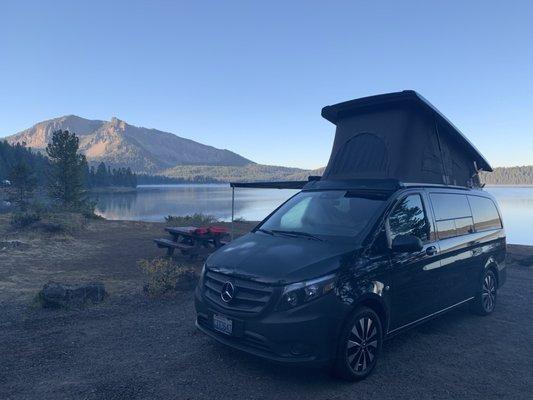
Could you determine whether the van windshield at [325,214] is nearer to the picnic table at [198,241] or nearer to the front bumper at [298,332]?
the front bumper at [298,332]

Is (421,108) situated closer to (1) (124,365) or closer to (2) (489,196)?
(2) (489,196)

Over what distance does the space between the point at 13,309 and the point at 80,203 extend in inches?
1033

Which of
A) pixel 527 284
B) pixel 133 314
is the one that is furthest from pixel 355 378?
pixel 527 284

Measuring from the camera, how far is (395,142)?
7.37 meters

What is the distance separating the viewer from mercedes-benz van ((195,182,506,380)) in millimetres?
4016

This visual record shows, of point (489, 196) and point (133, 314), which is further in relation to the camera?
point (489, 196)

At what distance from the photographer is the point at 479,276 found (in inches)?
259

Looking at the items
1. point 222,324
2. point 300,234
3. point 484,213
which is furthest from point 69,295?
point 484,213

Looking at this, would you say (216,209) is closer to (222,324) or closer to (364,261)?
(222,324)

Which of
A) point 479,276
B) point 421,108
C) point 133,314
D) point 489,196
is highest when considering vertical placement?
point 421,108

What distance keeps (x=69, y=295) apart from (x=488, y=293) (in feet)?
23.6

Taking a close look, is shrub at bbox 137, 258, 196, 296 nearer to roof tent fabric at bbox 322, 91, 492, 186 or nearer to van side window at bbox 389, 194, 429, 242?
roof tent fabric at bbox 322, 91, 492, 186

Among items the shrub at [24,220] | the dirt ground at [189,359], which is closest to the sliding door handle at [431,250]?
the dirt ground at [189,359]

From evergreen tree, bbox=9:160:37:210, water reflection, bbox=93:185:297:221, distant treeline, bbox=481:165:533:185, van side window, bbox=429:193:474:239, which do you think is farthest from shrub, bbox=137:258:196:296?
distant treeline, bbox=481:165:533:185
